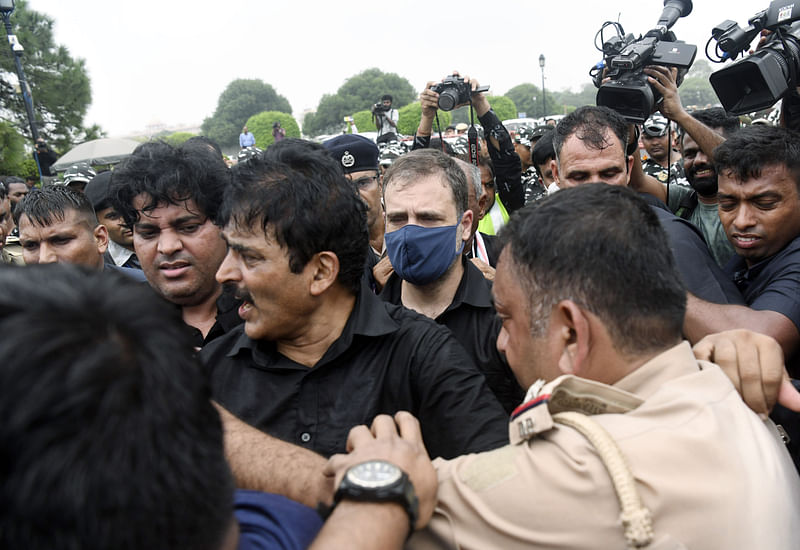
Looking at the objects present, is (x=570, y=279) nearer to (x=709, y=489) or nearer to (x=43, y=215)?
(x=709, y=489)

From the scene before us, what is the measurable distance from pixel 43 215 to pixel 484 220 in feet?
10.4

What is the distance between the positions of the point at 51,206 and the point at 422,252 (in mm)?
2436

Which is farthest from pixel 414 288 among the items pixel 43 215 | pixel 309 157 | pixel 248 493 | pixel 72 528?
pixel 43 215

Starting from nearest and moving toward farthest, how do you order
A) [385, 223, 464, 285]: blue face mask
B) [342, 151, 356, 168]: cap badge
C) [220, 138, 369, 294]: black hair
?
[220, 138, 369, 294]: black hair
[385, 223, 464, 285]: blue face mask
[342, 151, 356, 168]: cap badge

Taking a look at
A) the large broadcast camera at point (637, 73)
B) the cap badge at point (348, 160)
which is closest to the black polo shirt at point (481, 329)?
the large broadcast camera at point (637, 73)

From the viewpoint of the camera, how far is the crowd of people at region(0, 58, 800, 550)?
2.40 ft

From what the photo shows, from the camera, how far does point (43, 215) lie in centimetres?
354

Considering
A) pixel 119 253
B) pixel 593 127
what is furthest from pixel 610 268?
pixel 119 253

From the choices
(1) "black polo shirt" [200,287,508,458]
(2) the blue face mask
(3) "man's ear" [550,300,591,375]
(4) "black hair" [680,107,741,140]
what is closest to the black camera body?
(4) "black hair" [680,107,741,140]

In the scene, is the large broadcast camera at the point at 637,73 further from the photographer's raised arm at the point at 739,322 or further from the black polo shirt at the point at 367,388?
the black polo shirt at the point at 367,388

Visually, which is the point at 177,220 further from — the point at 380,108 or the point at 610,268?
the point at 380,108

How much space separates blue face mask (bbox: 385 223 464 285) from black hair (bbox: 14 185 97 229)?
2223 millimetres

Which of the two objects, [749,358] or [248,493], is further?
[749,358]

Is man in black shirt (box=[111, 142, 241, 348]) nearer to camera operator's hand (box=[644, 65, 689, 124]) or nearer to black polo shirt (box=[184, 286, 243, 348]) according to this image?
black polo shirt (box=[184, 286, 243, 348])
